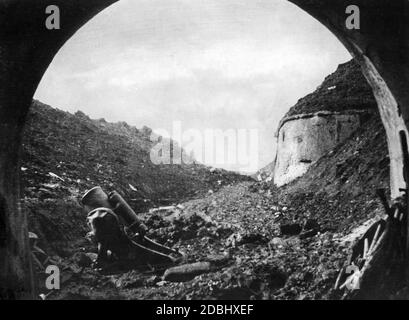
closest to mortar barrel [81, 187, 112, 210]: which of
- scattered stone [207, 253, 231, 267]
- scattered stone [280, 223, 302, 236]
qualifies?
scattered stone [207, 253, 231, 267]

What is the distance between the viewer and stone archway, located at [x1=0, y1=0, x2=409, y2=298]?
12.8 ft

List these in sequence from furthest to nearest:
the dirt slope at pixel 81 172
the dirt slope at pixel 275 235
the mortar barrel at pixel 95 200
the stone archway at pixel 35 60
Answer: the dirt slope at pixel 81 172 < the mortar barrel at pixel 95 200 < the dirt slope at pixel 275 235 < the stone archway at pixel 35 60

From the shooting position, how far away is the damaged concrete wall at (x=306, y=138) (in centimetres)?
1120

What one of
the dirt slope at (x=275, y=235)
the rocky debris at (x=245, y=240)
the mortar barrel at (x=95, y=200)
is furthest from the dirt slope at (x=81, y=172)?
the rocky debris at (x=245, y=240)

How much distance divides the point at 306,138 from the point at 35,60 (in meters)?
8.92

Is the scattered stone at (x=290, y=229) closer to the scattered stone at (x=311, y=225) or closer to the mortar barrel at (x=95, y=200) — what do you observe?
the scattered stone at (x=311, y=225)

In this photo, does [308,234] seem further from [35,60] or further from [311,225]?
[35,60]

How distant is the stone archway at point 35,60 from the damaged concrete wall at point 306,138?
287 inches

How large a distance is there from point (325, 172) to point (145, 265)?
6.06m

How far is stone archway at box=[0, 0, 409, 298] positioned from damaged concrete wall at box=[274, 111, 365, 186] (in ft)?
23.9

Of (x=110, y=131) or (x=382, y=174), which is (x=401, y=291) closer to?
(x=382, y=174)

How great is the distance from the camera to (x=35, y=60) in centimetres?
396

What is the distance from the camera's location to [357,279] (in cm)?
412

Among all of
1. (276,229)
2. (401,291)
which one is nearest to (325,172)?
(276,229)
